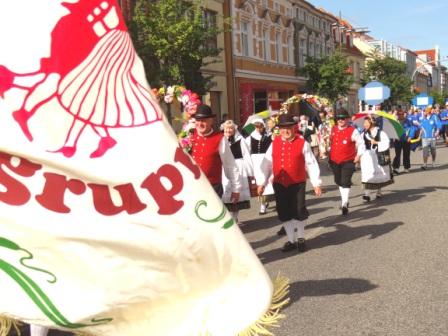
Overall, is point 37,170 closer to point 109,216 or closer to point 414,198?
point 109,216

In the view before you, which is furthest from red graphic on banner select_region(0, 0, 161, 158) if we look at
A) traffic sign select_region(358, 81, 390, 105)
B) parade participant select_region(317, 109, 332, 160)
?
traffic sign select_region(358, 81, 390, 105)

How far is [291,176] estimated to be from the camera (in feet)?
23.0

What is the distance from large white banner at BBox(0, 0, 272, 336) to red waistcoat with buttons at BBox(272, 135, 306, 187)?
4.70 m

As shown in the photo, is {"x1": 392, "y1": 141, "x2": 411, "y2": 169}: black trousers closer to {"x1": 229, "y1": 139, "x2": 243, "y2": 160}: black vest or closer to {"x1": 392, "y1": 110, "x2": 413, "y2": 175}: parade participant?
{"x1": 392, "y1": 110, "x2": 413, "y2": 175}: parade participant

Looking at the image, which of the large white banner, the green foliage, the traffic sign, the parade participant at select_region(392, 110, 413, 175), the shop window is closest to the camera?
the large white banner

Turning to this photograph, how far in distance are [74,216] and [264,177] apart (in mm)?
5302

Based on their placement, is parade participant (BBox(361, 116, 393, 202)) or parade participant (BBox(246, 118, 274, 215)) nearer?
parade participant (BBox(246, 118, 274, 215))

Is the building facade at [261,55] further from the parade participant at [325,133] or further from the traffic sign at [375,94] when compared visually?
the parade participant at [325,133]

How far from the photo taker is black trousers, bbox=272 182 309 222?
276 inches

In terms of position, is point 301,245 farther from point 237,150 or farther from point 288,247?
point 237,150

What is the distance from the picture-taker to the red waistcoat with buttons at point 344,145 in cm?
979

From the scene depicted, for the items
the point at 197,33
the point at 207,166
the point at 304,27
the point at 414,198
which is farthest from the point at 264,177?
the point at 304,27

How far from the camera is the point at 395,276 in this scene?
568 cm

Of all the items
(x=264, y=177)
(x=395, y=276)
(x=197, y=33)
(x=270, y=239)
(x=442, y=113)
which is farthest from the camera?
(x=442, y=113)
